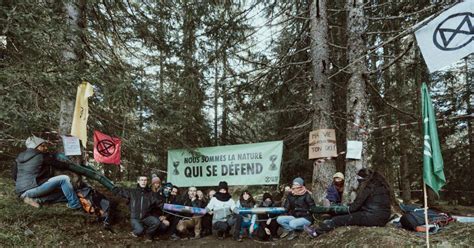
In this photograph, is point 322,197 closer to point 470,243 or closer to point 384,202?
point 384,202

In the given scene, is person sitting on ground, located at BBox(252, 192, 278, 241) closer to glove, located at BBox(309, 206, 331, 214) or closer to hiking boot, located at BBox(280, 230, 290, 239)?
hiking boot, located at BBox(280, 230, 290, 239)

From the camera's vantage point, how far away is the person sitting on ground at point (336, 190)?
771 centimetres

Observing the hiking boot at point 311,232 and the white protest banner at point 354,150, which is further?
the white protest banner at point 354,150

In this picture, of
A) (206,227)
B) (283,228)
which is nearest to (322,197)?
(283,228)

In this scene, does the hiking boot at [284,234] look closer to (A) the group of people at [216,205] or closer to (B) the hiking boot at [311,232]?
(A) the group of people at [216,205]

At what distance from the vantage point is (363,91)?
25.0 feet

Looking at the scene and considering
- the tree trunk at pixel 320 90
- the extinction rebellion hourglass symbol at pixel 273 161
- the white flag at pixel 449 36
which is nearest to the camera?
the white flag at pixel 449 36

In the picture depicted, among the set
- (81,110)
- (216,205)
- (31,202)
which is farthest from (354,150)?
(31,202)

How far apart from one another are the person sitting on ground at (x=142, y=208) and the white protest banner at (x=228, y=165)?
212 cm

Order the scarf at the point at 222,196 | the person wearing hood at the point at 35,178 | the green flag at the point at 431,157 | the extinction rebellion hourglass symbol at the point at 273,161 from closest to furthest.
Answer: the green flag at the point at 431,157, the person wearing hood at the point at 35,178, the scarf at the point at 222,196, the extinction rebellion hourglass symbol at the point at 273,161

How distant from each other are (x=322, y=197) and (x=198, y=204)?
2917 millimetres

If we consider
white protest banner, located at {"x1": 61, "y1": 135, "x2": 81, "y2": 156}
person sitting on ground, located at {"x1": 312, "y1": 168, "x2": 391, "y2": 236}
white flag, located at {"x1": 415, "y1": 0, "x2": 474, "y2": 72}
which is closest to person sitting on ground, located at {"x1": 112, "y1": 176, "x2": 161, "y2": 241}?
white protest banner, located at {"x1": 61, "y1": 135, "x2": 81, "y2": 156}

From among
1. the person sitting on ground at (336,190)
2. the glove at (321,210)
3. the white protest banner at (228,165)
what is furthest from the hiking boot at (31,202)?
the person sitting on ground at (336,190)

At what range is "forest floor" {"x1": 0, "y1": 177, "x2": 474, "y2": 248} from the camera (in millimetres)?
5410
